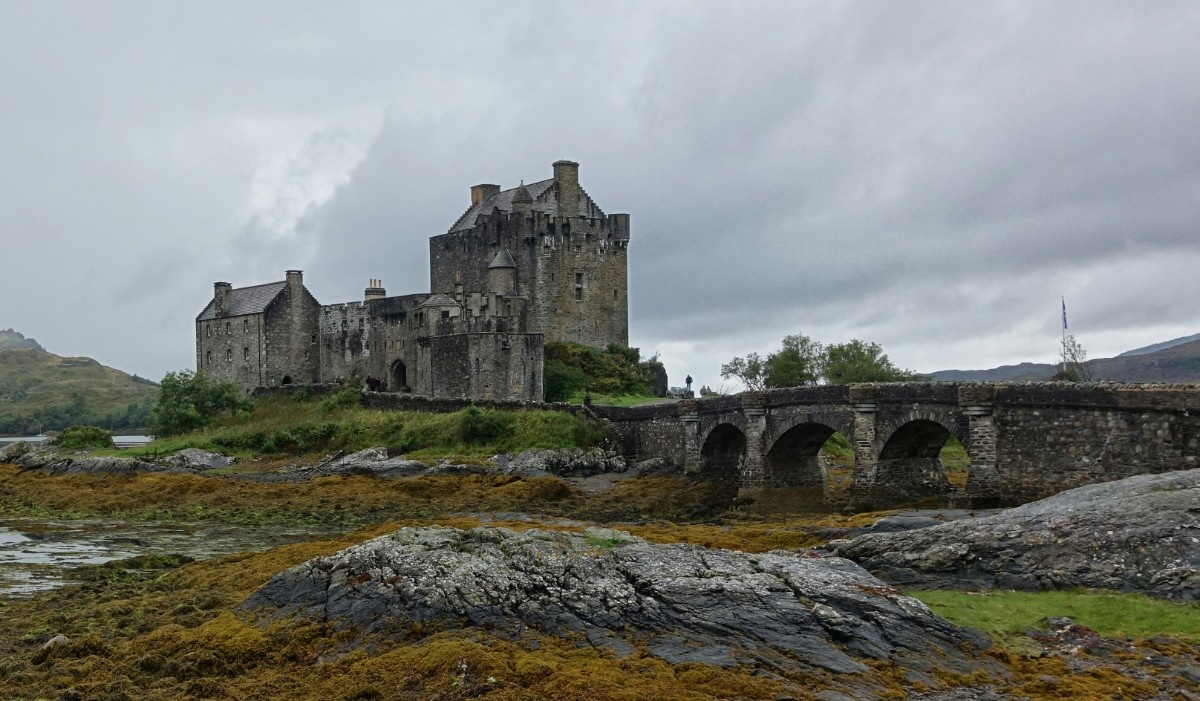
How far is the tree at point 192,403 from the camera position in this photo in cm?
6612

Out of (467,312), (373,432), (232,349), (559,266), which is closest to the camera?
(373,432)

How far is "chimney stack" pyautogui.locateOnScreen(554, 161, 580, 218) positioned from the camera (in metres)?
69.4

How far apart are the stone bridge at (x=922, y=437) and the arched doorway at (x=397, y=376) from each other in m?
21.0

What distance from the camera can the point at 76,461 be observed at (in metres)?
54.4

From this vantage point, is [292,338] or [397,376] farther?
[292,338]

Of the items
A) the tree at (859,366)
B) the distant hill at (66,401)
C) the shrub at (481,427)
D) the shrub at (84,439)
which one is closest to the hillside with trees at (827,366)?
the tree at (859,366)

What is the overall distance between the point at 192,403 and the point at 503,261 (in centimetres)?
1944

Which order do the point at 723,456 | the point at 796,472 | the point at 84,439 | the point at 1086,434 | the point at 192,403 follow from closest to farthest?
the point at 1086,434 → the point at 796,472 → the point at 723,456 → the point at 84,439 → the point at 192,403

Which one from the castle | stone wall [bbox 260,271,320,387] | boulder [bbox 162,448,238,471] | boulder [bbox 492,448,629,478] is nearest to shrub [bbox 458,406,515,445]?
boulder [bbox 492,448,629,478]

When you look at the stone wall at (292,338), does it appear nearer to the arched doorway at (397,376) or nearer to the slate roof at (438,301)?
the arched doorway at (397,376)

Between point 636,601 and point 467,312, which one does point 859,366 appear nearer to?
point 467,312

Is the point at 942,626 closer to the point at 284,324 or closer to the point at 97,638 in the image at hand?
the point at 97,638

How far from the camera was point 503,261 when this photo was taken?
6769cm

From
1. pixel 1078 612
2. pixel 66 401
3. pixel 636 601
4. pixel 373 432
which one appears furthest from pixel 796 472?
pixel 66 401
